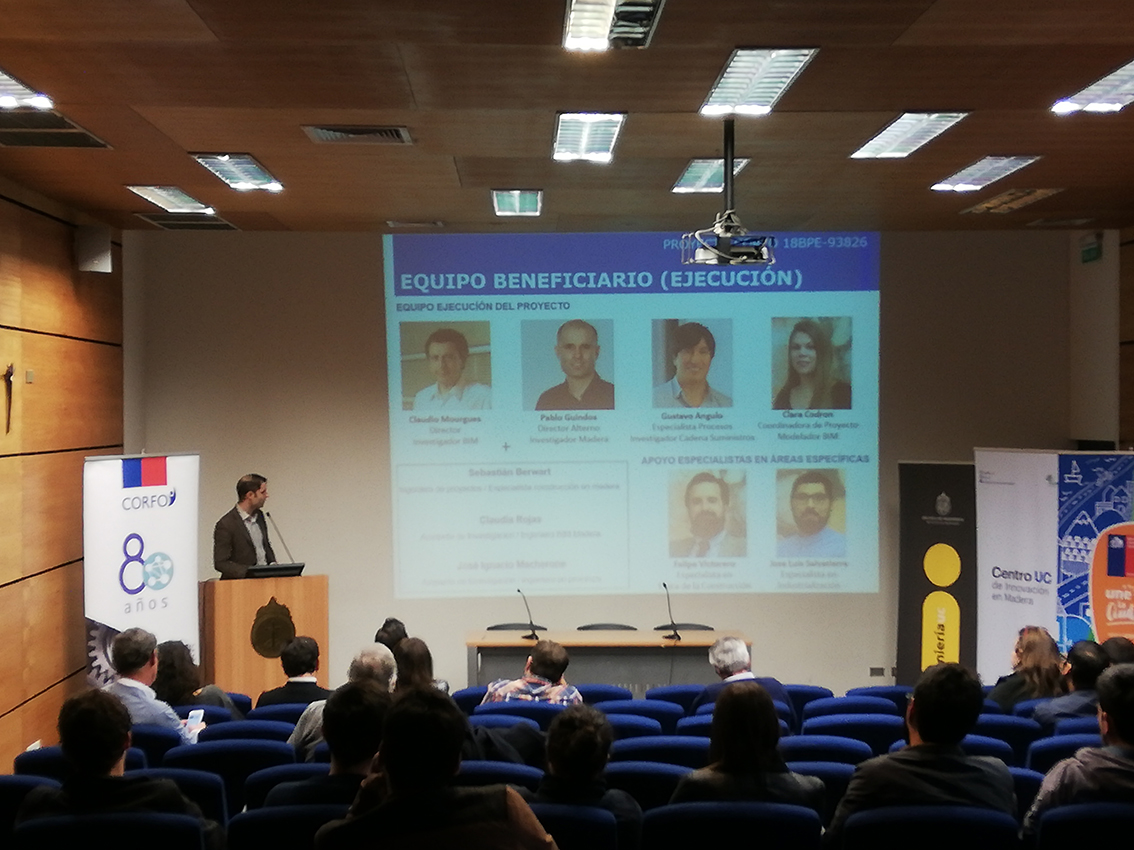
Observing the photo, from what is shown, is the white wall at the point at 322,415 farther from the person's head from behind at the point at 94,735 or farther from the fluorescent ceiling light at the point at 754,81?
the person's head from behind at the point at 94,735

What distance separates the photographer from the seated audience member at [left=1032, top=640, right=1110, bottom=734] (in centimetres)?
492

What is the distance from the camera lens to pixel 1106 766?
3287 mm

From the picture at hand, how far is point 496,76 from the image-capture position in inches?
190

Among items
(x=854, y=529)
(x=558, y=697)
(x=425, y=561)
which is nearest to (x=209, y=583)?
(x=425, y=561)

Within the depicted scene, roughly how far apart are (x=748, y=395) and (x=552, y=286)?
5.82 ft

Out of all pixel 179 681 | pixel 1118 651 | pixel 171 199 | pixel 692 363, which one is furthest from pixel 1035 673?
pixel 171 199

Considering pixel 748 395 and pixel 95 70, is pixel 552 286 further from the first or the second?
pixel 95 70

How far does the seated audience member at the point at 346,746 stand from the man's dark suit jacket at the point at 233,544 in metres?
5.02

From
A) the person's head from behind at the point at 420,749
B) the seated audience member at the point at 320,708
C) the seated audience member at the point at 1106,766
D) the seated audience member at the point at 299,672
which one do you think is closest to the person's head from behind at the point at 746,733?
the seated audience member at the point at 1106,766

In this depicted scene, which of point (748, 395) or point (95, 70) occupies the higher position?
point (95, 70)

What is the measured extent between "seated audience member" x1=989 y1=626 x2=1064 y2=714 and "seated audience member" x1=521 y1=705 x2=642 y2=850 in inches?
125

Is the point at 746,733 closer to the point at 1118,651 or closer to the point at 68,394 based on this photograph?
the point at 1118,651

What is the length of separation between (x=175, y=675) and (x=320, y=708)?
3.79 feet

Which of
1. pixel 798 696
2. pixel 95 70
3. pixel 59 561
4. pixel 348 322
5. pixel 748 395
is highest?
pixel 95 70
